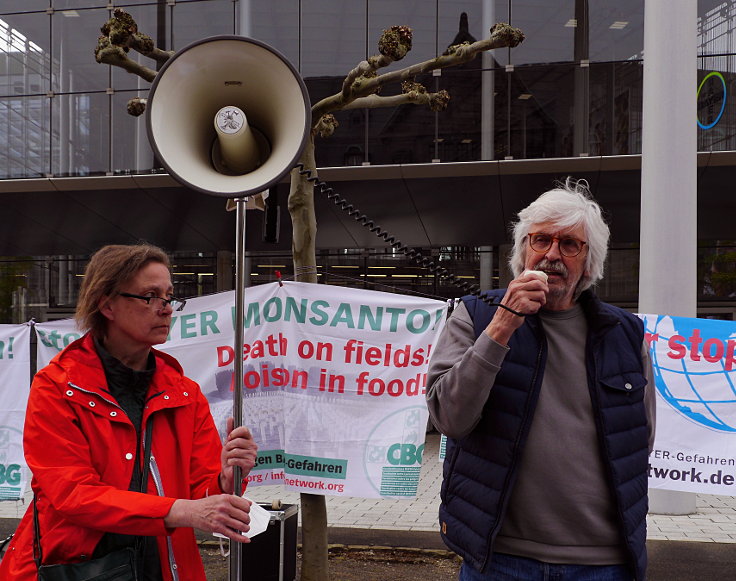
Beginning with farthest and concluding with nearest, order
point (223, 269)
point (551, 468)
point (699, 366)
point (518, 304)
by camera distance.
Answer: point (223, 269) → point (699, 366) → point (551, 468) → point (518, 304)

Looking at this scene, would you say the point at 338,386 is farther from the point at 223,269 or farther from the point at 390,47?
the point at 223,269

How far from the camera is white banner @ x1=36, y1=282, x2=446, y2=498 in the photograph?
6.00 m

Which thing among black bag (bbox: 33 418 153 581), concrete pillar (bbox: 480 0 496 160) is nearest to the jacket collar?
black bag (bbox: 33 418 153 581)

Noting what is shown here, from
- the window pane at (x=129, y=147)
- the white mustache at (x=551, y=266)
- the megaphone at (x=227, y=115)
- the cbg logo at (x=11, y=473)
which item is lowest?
the cbg logo at (x=11, y=473)

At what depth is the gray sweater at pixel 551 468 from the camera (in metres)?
2.57

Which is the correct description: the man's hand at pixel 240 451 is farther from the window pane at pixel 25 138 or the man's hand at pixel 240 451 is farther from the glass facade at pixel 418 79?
the window pane at pixel 25 138

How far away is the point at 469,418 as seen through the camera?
8.50ft

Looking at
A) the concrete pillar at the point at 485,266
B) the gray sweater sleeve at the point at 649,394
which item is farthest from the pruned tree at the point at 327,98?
the concrete pillar at the point at 485,266

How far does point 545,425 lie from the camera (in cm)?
265

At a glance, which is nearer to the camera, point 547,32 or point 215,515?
point 215,515

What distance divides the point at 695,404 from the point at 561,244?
448 cm

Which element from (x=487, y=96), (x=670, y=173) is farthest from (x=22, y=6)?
(x=670, y=173)

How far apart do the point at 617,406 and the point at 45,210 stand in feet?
43.5

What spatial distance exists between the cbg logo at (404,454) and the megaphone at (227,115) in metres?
3.53
